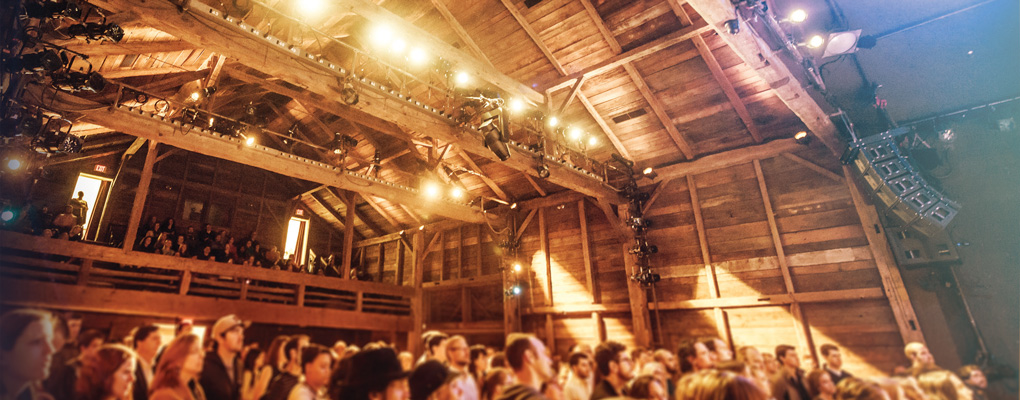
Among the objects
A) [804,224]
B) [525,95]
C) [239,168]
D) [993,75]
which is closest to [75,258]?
[239,168]

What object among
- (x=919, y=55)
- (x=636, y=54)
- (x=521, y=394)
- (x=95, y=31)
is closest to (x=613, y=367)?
(x=521, y=394)

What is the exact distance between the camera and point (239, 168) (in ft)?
45.1

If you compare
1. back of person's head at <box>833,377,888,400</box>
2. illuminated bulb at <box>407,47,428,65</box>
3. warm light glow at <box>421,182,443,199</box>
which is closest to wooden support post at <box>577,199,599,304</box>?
warm light glow at <box>421,182,443,199</box>

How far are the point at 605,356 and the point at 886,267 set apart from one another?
6432mm

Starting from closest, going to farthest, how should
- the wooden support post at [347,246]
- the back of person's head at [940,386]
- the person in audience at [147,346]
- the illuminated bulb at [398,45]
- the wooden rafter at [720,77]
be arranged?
the person in audience at [147,346] → the back of person's head at [940,386] → the illuminated bulb at [398,45] → the wooden rafter at [720,77] → the wooden support post at [347,246]

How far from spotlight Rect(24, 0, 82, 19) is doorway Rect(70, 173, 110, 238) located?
8710 millimetres

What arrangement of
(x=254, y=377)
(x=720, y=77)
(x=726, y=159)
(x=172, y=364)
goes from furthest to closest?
(x=726, y=159) → (x=720, y=77) → (x=254, y=377) → (x=172, y=364)

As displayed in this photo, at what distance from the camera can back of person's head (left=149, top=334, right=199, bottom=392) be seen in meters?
2.52

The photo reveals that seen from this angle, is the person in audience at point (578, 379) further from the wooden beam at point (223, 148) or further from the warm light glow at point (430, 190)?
the wooden beam at point (223, 148)

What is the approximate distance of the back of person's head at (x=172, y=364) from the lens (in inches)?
99.0

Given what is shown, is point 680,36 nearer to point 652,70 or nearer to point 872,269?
point 652,70

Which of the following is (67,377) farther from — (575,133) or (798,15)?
(575,133)

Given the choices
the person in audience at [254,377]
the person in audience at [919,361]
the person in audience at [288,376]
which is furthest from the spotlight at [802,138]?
the person in audience at [254,377]

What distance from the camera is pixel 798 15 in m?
5.75
